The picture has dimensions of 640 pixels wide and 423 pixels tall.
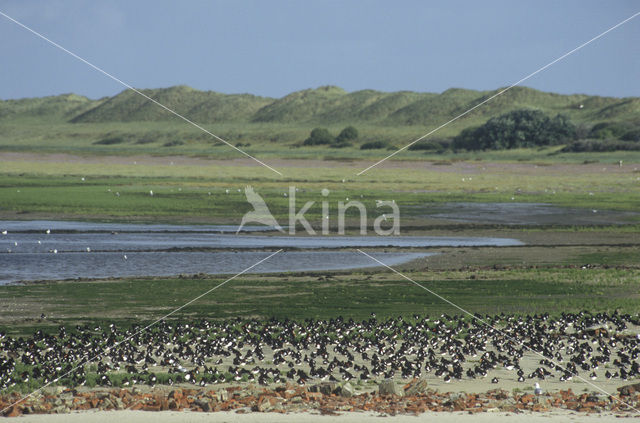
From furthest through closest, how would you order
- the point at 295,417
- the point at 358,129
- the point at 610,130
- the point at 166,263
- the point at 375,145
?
the point at 358,129, the point at 375,145, the point at 610,130, the point at 166,263, the point at 295,417

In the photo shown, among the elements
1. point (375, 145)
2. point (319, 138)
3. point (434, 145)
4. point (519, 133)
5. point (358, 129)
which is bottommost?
point (434, 145)

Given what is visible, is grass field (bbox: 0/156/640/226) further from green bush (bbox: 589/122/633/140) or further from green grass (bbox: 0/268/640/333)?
green bush (bbox: 589/122/633/140)

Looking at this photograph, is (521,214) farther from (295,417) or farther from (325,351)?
(295,417)

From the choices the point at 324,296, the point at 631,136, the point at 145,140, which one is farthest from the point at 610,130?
the point at 324,296

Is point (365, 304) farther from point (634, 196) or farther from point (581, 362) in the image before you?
point (634, 196)

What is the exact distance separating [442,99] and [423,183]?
12528 centimetres

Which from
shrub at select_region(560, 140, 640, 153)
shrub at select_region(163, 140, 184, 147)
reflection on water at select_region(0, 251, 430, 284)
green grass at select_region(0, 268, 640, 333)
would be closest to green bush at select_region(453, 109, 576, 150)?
shrub at select_region(560, 140, 640, 153)

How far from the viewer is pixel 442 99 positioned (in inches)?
7470

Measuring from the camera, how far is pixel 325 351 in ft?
46.8

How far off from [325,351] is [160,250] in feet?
54.8

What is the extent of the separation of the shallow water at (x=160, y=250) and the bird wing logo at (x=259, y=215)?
9.67 ft

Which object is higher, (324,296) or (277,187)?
(277,187)

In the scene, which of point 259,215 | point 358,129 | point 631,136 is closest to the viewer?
point 259,215

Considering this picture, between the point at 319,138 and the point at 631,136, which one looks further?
the point at 319,138
